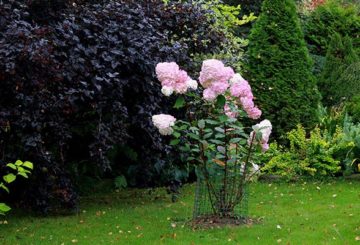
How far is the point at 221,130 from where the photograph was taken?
530cm

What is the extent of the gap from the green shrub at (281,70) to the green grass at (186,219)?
5.21 ft

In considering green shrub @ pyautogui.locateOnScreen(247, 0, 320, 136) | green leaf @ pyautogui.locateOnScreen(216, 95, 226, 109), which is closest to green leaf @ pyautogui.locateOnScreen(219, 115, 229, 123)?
green leaf @ pyautogui.locateOnScreen(216, 95, 226, 109)

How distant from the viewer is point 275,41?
907 cm

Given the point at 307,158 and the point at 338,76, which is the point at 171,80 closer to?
the point at 307,158

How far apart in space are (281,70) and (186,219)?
154 inches

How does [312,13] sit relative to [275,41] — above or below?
above

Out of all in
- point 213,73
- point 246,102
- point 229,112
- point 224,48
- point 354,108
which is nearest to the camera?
point 213,73

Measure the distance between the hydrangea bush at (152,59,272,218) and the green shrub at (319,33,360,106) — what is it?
5.59 meters

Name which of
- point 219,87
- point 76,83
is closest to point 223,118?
point 219,87

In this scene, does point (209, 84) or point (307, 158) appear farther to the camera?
point (307, 158)

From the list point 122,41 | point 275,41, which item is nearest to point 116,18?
point 122,41

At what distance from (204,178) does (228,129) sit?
1.76 feet

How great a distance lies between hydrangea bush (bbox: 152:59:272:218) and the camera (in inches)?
201

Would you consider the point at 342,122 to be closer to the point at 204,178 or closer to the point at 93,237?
the point at 204,178
